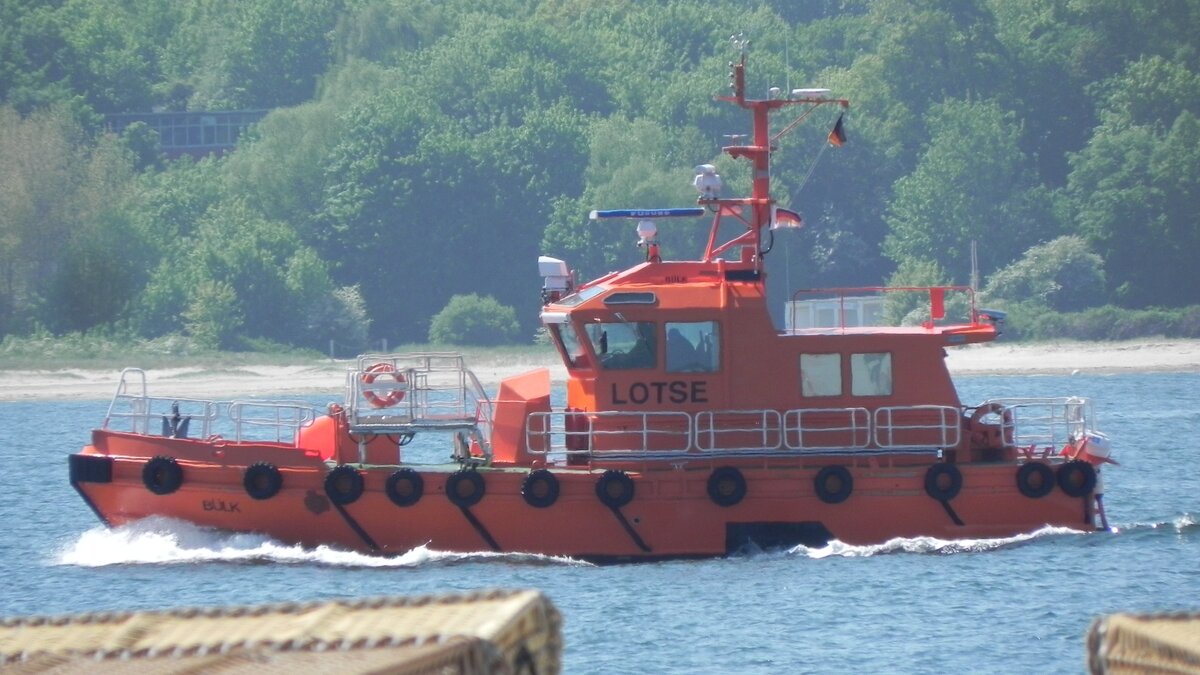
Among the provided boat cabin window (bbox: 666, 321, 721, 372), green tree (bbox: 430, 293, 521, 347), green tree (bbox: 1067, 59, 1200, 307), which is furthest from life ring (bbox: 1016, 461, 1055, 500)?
green tree (bbox: 1067, 59, 1200, 307)

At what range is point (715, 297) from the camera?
15.9m

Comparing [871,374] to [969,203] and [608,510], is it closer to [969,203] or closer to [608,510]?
[608,510]

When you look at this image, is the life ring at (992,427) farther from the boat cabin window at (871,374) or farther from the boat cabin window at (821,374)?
the boat cabin window at (821,374)

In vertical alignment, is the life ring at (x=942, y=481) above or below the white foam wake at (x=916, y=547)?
above

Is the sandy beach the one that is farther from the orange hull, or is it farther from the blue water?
the orange hull

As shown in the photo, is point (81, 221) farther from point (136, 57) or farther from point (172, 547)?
point (172, 547)

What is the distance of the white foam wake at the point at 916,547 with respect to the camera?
1619 cm

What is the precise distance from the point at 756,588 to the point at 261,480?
4340 mm

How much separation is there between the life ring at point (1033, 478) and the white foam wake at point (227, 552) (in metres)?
3.84

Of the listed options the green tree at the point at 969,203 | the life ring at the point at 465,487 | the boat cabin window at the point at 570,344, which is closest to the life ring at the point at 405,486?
the life ring at the point at 465,487

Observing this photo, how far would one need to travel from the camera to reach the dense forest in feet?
172

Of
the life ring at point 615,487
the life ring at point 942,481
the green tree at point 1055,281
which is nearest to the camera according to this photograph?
the life ring at point 615,487

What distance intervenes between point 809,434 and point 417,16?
63.7m

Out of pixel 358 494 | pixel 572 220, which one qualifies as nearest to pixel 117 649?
pixel 358 494
